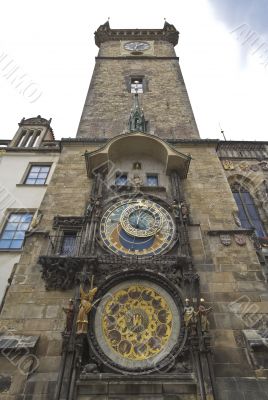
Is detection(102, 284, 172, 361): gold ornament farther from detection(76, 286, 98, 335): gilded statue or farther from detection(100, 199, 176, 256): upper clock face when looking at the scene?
detection(100, 199, 176, 256): upper clock face

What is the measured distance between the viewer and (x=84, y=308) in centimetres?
688

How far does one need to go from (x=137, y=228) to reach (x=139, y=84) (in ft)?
39.5

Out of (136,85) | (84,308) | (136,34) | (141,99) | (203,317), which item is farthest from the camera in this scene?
(136,34)

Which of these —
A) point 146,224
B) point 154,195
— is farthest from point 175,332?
point 154,195

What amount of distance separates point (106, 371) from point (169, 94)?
1415cm

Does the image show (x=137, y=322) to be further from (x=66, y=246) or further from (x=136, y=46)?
(x=136, y=46)

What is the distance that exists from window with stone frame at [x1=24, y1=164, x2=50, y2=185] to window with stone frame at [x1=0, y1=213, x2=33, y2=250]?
1.78 meters

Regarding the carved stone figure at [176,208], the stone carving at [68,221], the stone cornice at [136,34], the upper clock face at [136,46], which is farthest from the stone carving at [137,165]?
the stone cornice at [136,34]

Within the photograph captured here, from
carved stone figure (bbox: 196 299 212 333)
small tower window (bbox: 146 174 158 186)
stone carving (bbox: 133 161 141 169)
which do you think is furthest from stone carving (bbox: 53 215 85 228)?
carved stone figure (bbox: 196 299 212 333)

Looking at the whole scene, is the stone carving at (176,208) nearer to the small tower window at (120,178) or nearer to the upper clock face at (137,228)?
the upper clock face at (137,228)

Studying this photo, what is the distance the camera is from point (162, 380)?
248 inches

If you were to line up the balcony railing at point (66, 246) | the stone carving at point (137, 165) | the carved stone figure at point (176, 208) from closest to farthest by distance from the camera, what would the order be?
1. the balcony railing at point (66, 246)
2. the carved stone figure at point (176, 208)
3. the stone carving at point (137, 165)

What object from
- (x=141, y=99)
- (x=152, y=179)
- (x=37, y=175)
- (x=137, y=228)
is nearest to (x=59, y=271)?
(x=137, y=228)

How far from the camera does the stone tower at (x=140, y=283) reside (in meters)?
6.35
